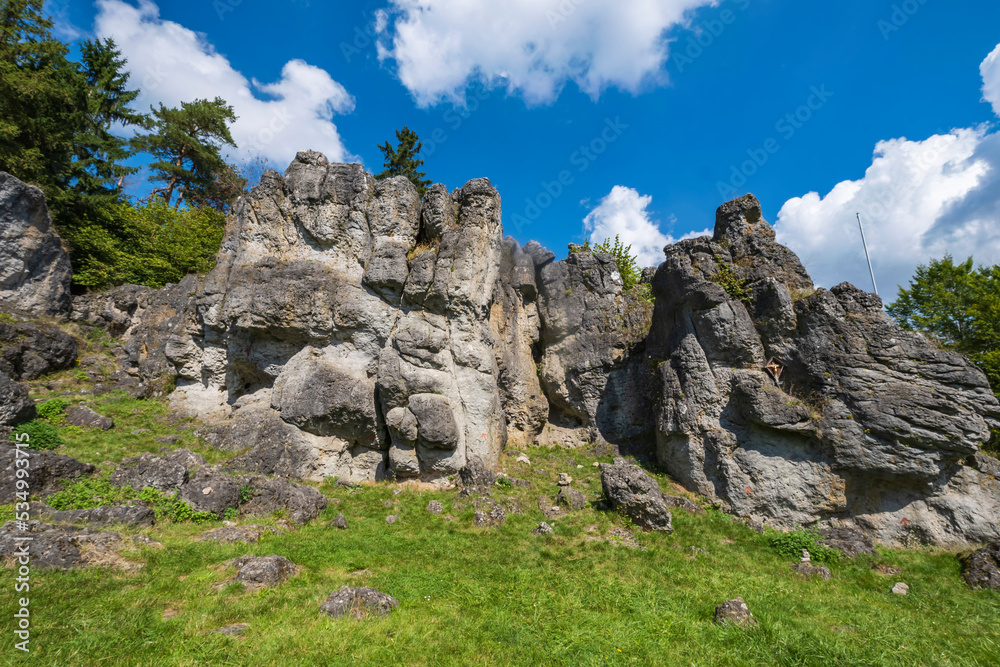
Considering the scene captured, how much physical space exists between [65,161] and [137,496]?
28.9m

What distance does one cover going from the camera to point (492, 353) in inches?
768

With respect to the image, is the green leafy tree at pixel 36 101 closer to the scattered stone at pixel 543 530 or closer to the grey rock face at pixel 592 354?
the grey rock face at pixel 592 354

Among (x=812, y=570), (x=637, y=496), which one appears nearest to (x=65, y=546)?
(x=637, y=496)

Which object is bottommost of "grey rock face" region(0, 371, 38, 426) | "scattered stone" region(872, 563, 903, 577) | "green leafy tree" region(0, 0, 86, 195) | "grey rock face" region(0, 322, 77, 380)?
"scattered stone" region(872, 563, 903, 577)

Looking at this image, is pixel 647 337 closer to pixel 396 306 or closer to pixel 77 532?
pixel 396 306

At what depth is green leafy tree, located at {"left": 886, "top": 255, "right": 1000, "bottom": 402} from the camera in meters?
21.4

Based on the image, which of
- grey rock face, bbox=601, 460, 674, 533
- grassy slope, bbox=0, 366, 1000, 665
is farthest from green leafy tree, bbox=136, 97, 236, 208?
grey rock face, bbox=601, 460, 674, 533

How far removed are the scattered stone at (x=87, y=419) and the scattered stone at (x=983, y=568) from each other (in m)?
30.7

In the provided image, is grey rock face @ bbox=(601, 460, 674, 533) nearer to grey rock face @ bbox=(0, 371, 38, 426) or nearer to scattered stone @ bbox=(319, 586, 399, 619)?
scattered stone @ bbox=(319, 586, 399, 619)

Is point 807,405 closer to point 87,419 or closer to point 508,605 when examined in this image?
point 508,605

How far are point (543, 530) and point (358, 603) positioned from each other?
707cm

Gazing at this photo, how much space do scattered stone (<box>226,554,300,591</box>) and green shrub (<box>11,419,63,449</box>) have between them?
10552mm

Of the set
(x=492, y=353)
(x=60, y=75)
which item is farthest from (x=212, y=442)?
(x=60, y=75)

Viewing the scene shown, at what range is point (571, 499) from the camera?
1489cm
